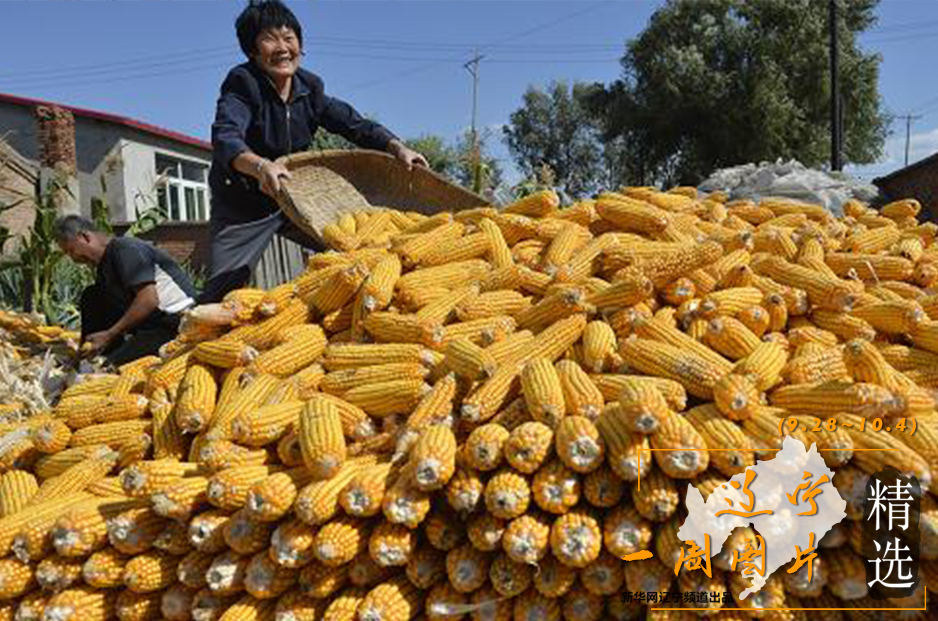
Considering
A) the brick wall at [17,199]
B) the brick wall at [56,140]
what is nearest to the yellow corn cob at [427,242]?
the brick wall at [56,140]

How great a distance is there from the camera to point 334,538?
1.80 m

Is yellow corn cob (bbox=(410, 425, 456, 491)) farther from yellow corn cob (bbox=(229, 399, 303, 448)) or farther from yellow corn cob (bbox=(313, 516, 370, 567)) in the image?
yellow corn cob (bbox=(229, 399, 303, 448))

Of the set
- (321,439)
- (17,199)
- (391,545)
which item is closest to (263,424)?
(321,439)

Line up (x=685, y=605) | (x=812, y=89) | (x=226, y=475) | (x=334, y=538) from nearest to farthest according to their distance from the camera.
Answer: (x=685, y=605) → (x=334, y=538) → (x=226, y=475) → (x=812, y=89)

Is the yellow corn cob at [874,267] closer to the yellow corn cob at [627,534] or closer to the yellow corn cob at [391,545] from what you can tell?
the yellow corn cob at [627,534]

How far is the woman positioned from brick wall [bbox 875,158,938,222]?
807 cm

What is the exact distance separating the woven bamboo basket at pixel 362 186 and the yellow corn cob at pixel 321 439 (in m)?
1.91

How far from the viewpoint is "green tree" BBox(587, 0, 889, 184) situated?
83.6ft

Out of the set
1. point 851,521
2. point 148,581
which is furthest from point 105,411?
point 851,521

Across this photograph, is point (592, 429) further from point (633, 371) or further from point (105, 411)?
point (105, 411)

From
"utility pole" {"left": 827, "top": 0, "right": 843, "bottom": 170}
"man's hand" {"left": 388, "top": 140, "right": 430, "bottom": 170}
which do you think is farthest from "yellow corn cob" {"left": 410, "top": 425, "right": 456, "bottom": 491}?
"utility pole" {"left": 827, "top": 0, "right": 843, "bottom": 170}

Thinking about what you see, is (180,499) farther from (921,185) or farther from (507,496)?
(921,185)

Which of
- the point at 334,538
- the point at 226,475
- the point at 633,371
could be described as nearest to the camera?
the point at 334,538

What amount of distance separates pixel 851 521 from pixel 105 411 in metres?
2.38
